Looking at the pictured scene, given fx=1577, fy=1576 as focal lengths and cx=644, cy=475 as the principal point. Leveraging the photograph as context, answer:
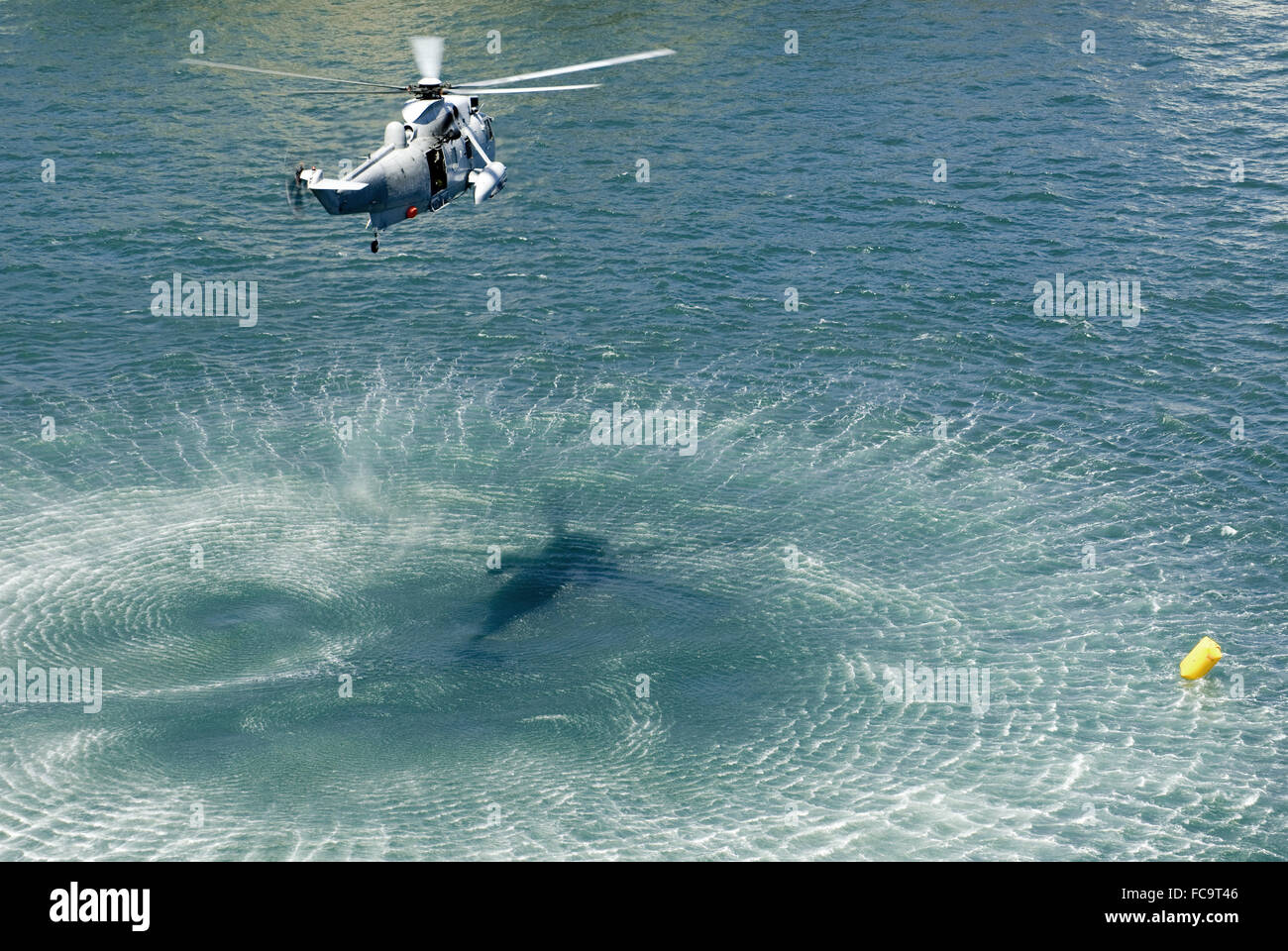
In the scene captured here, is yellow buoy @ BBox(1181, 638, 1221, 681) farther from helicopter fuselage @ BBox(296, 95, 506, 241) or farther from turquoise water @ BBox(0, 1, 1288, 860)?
helicopter fuselage @ BBox(296, 95, 506, 241)

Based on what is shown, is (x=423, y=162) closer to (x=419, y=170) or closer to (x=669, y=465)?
(x=419, y=170)

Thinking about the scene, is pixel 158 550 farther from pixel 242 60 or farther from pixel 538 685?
pixel 242 60

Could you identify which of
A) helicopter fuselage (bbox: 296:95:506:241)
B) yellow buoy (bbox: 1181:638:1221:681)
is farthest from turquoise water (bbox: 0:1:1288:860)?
helicopter fuselage (bbox: 296:95:506:241)

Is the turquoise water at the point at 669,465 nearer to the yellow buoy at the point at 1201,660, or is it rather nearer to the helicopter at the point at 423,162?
the yellow buoy at the point at 1201,660

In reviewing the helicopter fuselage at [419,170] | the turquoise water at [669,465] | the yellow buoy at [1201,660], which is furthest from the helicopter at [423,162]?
the yellow buoy at [1201,660]

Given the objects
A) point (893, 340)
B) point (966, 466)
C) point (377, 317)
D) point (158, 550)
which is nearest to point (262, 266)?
point (377, 317)

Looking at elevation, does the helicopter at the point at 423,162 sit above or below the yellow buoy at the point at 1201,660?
above
